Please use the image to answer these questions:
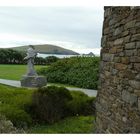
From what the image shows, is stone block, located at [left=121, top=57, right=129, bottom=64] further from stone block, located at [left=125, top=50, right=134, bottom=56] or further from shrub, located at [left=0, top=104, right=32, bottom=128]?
shrub, located at [left=0, top=104, right=32, bottom=128]

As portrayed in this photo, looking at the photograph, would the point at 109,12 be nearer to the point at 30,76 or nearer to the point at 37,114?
the point at 37,114

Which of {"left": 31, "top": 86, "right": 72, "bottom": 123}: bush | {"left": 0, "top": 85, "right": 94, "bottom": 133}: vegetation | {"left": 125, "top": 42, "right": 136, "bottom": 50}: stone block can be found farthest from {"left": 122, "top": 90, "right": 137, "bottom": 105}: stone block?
{"left": 31, "top": 86, "right": 72, "bottom": 123}: bush

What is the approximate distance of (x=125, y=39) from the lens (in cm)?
506

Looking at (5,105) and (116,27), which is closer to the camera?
(116,27)

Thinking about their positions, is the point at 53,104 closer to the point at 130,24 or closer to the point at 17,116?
the point at 17,116

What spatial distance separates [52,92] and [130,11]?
5431 mm

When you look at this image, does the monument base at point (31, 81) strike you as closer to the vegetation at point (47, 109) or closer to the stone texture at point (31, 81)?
the stone texture at point (31, 81)

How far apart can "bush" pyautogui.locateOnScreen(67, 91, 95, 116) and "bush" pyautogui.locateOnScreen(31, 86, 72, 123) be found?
1.54 feet

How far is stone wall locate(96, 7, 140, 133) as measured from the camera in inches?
184

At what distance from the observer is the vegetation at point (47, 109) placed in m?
9.09

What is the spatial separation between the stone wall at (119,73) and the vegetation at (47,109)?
9.41ft

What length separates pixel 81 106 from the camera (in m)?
11.0
